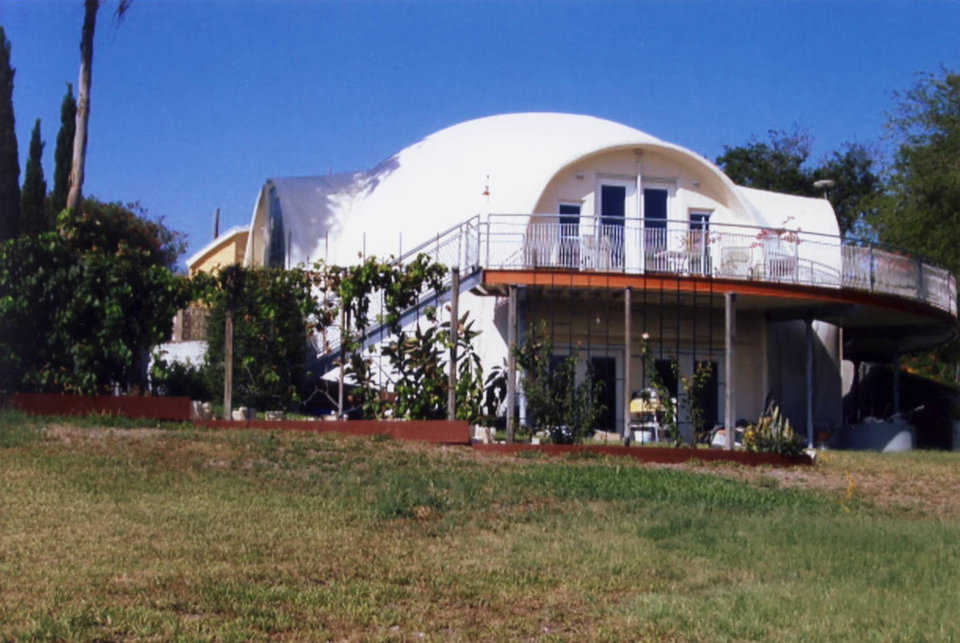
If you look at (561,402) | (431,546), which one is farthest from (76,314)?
(431,546)

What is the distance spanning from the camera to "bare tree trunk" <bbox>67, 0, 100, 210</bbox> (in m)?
22.9

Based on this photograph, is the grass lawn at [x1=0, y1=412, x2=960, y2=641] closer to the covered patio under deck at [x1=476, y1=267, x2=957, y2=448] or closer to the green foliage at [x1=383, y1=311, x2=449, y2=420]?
the green foliage at [x1=383, y1=311, x2=449, y2=420]

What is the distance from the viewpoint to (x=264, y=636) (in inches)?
231

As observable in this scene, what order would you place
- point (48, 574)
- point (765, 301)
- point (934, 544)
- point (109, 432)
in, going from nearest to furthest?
point (48, 574), point (934, 544), point (109, 432), point (765, 301)

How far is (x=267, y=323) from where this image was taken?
15836 mm

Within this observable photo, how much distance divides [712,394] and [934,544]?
1404 cm

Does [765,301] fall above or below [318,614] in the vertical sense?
above

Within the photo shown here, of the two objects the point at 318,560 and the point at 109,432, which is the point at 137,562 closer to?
the point at 318,560

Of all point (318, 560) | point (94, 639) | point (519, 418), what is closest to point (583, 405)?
point (519, 418)

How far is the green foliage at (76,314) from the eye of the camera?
14516 millimetres

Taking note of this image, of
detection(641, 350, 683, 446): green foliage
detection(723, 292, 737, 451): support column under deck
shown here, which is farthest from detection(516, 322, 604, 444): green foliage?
detection(723, 292, 737, 451): support column under deck

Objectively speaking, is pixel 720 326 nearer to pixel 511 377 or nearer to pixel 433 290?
pixel 433 290

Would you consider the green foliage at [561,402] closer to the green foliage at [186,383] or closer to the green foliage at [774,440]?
the green foliage at [774,440]

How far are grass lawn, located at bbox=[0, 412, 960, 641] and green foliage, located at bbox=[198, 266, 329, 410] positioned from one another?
113 inches
